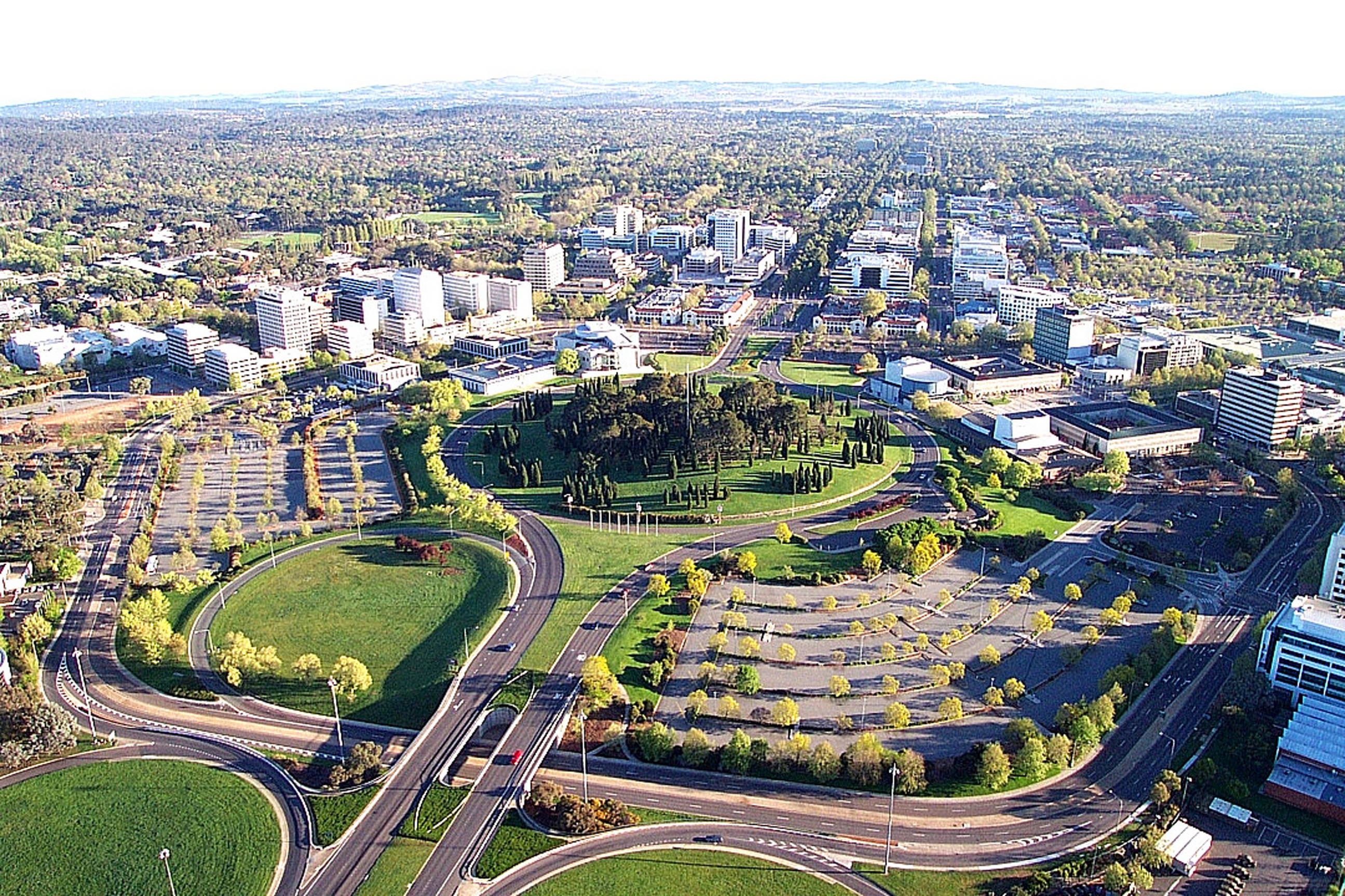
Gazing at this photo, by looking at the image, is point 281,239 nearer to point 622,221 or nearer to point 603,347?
point 622,221

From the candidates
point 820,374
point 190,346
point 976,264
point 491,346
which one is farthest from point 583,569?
point 976,264

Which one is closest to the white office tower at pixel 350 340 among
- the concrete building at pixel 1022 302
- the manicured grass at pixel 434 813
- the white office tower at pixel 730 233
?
the white office tower at pixel 730 233

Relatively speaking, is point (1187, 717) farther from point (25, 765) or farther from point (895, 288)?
point (895, 288)

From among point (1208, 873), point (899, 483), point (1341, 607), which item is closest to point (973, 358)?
point (899, 483)

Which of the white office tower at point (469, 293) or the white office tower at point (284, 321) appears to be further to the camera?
the white office tower at point (469, 293)

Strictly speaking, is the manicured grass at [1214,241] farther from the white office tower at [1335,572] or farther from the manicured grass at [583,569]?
the manicured grass at [583,569]

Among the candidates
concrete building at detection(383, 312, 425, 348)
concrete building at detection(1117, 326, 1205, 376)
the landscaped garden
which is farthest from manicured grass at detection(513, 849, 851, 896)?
concrete building at detection(383, 312, 425, 348)

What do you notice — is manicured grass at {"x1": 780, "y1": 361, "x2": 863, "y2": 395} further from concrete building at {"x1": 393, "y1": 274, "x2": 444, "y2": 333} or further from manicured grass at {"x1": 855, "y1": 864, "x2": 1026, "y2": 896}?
manicured grass at {"x1": 855, "y1": 864, "x2": 1026, "y2": 896}
